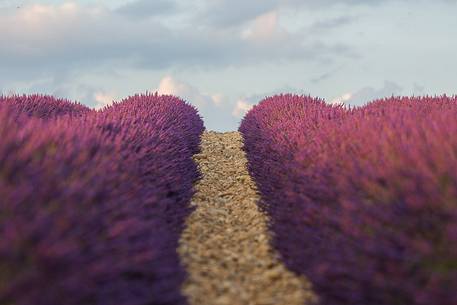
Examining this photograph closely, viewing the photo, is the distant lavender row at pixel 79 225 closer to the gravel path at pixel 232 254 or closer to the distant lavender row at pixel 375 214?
the gravel path at pixel 232 254

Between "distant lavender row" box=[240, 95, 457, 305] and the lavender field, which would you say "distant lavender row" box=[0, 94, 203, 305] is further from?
"distant lavender row" box=[240, 95, 457, 305]

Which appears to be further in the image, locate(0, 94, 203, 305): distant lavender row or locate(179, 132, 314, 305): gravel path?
locate(179, 132, 314, 305): gravel path

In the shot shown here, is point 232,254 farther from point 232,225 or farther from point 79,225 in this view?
point 79,225

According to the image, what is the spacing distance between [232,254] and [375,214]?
234 cm

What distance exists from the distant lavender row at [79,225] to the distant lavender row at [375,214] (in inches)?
51.1

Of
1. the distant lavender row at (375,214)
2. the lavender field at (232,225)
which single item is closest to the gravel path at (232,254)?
the lavender field at (232,225)

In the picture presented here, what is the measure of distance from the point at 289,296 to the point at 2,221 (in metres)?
2.66

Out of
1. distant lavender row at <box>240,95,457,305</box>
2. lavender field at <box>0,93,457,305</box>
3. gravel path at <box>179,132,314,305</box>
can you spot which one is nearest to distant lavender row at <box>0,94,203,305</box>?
lavender field at <box>0,93,457,305</box>

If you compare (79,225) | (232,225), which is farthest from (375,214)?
(232,225)

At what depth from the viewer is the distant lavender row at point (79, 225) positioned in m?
3.64

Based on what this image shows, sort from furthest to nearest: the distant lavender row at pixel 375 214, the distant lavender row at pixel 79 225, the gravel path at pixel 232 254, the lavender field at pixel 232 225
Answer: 1. the gravel path at pixel 232 254
2. the distant lavender row at pixel 375 214
3. the lavender field at pixel 232 225
4. the distant lavender row at pixel 79 225

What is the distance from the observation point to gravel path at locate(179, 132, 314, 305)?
17.8ft

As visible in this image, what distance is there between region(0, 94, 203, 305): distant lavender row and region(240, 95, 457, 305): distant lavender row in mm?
1297

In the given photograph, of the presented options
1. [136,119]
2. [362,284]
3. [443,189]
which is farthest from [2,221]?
[136,119]
